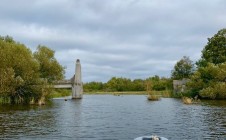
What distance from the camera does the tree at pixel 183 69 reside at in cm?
14525

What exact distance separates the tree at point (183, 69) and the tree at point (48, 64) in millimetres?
56845

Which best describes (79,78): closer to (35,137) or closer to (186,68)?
(186,68)

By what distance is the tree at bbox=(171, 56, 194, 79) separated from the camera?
145 metres

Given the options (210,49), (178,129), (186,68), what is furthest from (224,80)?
(178,129)

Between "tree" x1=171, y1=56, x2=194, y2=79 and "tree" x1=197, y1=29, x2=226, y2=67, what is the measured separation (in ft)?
84.4

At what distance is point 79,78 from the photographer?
11944 cm

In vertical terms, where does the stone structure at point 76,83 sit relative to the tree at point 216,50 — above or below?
below

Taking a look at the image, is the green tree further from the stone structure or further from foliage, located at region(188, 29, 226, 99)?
foliage, located at region(188, 29, 226, 99)

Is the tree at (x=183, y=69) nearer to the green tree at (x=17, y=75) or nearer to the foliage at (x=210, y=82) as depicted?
the foliage at (x=210, y=82)

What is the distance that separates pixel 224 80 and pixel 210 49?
65.6 ft

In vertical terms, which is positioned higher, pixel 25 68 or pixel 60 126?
pixel 25 68

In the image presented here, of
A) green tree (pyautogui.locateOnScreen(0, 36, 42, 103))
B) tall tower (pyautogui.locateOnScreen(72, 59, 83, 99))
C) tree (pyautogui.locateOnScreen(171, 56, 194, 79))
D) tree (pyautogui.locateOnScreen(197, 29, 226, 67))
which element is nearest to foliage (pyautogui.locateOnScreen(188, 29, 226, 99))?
tree (pyautogui.locateOnScreen(197, 29, 226, 67))

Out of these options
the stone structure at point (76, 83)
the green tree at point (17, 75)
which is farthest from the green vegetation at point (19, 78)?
the stone structure at point (76, 83)

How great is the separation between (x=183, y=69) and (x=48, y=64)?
6434 cm
